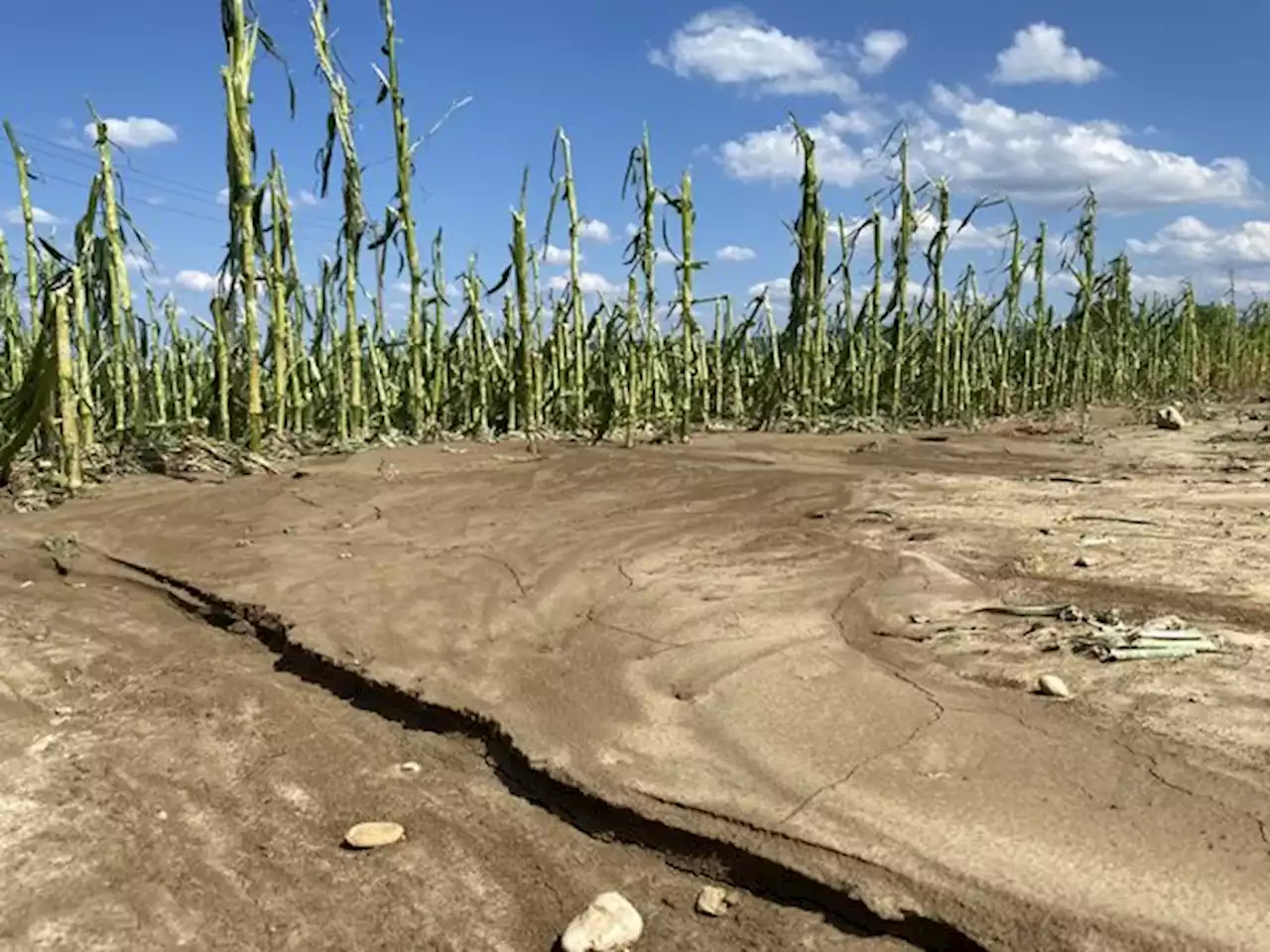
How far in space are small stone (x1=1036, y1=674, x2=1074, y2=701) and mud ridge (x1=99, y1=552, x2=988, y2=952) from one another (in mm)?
1058

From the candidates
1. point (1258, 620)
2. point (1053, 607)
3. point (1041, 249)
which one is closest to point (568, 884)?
point (1053, 607)

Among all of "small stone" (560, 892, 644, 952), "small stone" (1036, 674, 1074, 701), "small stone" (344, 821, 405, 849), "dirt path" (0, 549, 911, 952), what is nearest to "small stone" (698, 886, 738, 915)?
"dirt path" (0, 549, 911, 952)

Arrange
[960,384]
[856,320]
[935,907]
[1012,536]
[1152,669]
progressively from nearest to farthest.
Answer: [935,907]
[1152,669]
[1012,536]
[856,320]
[960,384]

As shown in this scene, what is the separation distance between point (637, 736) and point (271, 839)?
3.09ft

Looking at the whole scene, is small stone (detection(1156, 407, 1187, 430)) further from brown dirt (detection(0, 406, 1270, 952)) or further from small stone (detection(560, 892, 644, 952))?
small stone (detection(560, 892, 644, 952))

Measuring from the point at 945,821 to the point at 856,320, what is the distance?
10109mm

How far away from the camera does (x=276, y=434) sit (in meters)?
8.30

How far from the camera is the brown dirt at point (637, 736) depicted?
2.14 m

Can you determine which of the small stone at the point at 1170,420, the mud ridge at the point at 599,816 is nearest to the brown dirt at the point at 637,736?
the mud ridge at the point at 599,816

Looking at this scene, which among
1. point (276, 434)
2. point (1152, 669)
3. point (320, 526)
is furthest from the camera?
point (276, 434)

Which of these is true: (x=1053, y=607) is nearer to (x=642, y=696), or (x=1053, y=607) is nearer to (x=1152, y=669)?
(x=1152, y=669)

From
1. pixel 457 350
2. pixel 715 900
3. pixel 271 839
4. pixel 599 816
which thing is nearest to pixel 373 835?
pixel 271 839

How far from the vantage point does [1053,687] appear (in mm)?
2895

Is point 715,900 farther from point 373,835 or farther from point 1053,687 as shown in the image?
point 1053,687
